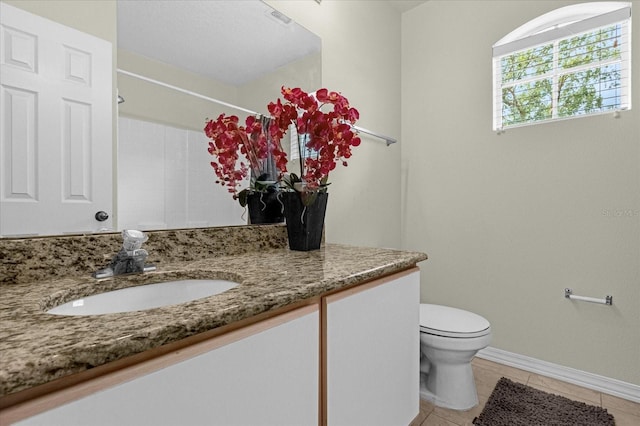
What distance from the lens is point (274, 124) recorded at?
1.38 m

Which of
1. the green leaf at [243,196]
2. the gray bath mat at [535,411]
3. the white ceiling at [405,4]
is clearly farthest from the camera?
the white ceiling at [405,4]

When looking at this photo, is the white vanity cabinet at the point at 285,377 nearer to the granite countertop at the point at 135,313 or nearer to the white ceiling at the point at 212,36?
the granite countertop at the point at 135,313

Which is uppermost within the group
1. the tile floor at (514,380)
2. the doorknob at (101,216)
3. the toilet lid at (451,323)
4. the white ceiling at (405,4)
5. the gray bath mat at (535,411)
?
the white ceiling at (405,4)

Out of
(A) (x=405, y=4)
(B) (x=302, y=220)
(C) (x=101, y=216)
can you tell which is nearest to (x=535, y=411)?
(B) (x=302, y=220)

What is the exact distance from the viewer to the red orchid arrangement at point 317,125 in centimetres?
127

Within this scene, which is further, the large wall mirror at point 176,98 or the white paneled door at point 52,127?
the large wall mirror at point 176,98

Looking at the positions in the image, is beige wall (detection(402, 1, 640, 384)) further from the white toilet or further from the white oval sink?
the white oval sink

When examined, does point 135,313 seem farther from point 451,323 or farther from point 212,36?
point 451,323

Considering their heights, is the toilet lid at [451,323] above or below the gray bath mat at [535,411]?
above

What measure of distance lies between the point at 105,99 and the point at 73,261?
48cm

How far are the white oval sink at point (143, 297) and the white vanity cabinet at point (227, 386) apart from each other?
26 cm

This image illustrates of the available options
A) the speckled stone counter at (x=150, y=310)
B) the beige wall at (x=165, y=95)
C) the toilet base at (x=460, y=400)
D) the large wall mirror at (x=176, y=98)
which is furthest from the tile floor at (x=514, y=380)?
the beige wall at (x=165, y=95)

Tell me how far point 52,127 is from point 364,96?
169 cm

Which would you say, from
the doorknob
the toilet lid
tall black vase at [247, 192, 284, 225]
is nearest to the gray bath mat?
the toilet lid
